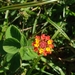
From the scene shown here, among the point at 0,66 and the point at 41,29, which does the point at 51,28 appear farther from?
the point at 0,66

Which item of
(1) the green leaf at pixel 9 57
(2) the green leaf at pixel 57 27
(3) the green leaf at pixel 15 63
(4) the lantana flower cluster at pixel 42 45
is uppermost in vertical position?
(2) the green leaf at pixel 57 27

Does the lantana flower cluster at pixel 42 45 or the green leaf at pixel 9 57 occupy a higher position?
the lantana flower cluster at pixel 42 45

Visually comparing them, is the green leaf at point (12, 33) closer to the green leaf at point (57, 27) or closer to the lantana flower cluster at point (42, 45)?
the lantana flower cluster at point (42, 45)

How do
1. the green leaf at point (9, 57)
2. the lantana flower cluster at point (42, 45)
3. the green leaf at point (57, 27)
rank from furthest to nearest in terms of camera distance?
the green leaf at point (57, 27), the green leaf at point (9, 57), the lantana flower cluster at point (42, 45)

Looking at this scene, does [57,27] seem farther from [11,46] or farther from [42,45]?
[11,46]

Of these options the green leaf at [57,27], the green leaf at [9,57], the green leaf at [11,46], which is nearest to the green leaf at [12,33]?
the green leaf at [11,46]

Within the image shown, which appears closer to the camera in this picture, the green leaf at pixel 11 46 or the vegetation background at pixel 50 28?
the green leaf at pixel 11 46

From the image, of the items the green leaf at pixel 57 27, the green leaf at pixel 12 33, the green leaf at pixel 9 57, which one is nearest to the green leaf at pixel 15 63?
the green leaf at pixel 9 57

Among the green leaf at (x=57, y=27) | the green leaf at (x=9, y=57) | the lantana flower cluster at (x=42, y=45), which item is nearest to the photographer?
the lantana flower cluster at (x=42, y=45)
